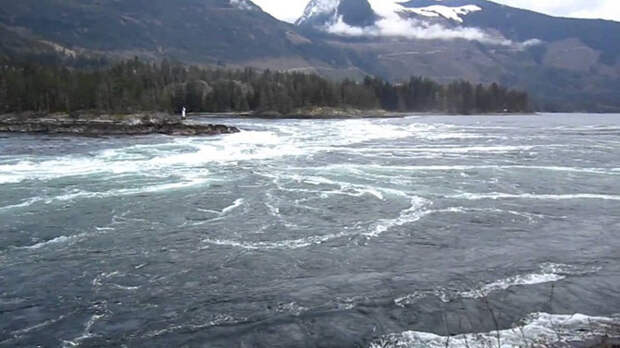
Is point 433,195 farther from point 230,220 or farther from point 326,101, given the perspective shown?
point 326,101

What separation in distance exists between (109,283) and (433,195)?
17504 millimetres

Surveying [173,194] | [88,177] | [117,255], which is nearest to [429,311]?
[117,255]

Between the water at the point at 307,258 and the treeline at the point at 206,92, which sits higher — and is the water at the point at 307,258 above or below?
below

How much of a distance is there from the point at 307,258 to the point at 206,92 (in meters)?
134

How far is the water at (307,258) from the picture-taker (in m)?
12.3

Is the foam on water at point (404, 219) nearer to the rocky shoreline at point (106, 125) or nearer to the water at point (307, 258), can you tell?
the water at point (307, 258)

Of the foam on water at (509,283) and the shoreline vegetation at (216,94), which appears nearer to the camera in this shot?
the foam on water at (509,283)

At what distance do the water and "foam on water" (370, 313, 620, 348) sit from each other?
59mm

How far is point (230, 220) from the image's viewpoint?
879 inches

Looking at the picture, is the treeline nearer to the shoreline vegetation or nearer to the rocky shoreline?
the shoreline vegetation

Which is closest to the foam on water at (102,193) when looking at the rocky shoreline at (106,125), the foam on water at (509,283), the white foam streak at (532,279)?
the foam on water at (509,283)

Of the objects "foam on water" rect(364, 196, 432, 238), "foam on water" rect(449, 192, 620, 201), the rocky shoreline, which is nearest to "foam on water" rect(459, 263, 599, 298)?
"foam on water" rect(364, 196, 432, 238)

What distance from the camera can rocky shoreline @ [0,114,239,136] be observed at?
75062mm

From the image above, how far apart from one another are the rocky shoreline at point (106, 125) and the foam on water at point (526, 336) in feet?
210
